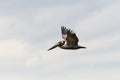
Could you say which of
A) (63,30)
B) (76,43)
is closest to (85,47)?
(76,43)

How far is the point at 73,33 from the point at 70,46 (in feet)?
9.21

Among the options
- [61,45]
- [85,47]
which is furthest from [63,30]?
[85,47]

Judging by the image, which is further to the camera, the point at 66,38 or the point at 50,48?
the point at 50,48

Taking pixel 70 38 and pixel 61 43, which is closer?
pixel 70 38

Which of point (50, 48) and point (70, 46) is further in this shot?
point (50, 48)

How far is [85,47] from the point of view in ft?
279

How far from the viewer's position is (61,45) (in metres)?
91.4

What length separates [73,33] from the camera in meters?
86.8

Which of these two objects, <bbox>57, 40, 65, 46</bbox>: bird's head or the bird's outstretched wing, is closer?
the bird's outstretched wing

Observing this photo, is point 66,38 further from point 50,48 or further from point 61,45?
point 50,48

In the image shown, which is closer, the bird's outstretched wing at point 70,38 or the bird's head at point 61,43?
the bird's outstretched wing at point 70,38

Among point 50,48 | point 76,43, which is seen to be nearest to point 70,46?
point 76,43

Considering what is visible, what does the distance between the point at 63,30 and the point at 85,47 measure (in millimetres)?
8797

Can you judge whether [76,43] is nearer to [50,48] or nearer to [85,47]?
[85,47]
